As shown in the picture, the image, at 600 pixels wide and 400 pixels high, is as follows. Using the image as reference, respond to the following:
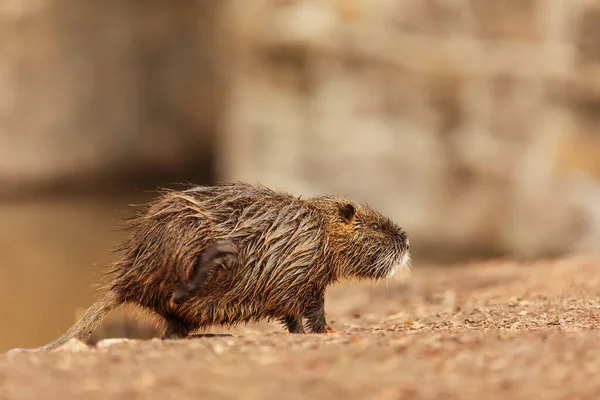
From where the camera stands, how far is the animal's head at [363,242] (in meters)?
4.79

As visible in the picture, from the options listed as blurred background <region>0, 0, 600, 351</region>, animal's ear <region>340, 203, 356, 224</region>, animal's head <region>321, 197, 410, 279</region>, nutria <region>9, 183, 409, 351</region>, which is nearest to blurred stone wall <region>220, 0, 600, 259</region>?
blurred background <region>0, 0, 600, 351</region>

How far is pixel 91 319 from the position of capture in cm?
422

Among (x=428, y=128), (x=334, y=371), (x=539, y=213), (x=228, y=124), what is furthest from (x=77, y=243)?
(x=334, y=371)

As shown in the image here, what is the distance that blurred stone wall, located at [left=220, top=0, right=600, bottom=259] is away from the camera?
30.3 feet

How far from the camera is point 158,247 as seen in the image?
13.6ft

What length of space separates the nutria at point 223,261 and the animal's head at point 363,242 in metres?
0.03

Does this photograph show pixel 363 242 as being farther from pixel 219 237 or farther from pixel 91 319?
pixel 91 319

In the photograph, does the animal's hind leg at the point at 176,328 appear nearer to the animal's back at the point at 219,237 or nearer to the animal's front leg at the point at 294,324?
the animal's back at the point at 219,237

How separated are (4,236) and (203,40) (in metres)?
5.23

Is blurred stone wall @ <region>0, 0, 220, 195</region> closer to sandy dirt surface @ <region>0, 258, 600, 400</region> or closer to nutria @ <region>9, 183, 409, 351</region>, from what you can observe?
nutria @ <region>9, 183, 409, 351</region>

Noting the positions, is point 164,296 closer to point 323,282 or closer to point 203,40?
point 323,282

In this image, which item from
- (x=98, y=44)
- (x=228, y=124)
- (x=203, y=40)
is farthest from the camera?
(x=203, y=40)

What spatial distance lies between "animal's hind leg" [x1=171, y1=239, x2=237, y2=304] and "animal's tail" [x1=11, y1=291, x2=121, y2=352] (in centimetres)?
36

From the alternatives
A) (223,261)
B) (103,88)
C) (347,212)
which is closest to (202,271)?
(223,261)
